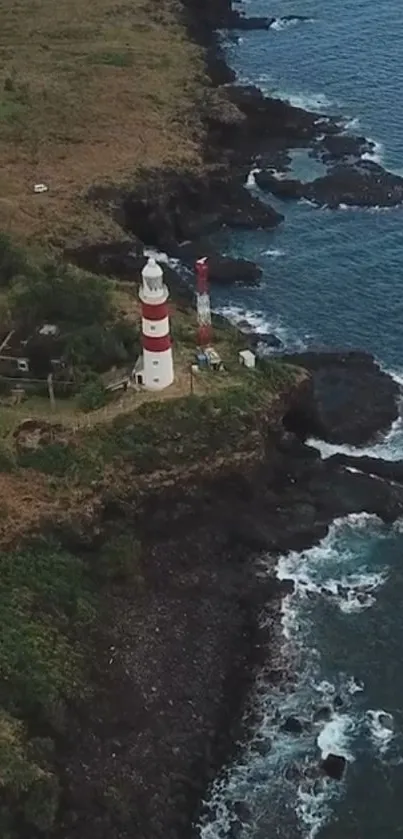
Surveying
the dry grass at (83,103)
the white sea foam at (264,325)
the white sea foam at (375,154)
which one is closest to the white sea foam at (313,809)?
the white sea foam at (264,325)

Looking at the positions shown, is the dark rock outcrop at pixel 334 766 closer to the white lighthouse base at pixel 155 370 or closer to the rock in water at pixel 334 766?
the rock in water at pixel 334 766

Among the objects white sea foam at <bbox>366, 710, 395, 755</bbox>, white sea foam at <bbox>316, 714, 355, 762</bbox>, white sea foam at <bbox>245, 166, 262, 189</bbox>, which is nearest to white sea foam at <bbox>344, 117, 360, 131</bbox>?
white sea foam at <bbox>245, 166, 262, 189</bbox>

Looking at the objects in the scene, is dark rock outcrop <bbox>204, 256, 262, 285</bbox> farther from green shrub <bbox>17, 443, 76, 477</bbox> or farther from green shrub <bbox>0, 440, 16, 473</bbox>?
green shrub <bbox>0, 440, 16, 473</bbox>

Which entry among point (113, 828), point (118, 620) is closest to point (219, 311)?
point (118, 620)

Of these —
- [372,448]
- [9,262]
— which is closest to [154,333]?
[372,448]

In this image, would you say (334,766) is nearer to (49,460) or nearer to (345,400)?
(49,460)

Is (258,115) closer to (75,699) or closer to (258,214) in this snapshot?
(258,214)
